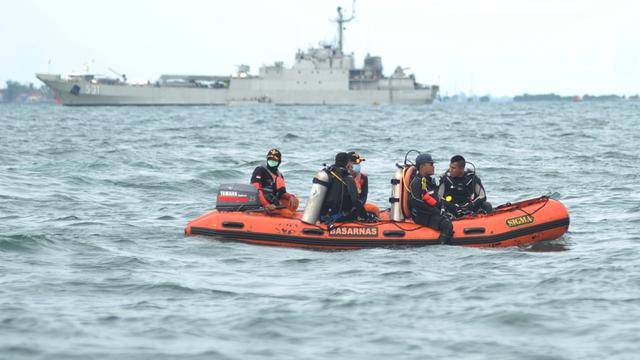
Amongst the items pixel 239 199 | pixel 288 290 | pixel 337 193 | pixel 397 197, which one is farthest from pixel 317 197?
pixel 288 290

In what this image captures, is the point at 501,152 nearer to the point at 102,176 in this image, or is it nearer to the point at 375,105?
the point at 102,176

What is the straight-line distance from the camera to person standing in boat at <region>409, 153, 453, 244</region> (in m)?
13.0

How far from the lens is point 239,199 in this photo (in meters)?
14.2

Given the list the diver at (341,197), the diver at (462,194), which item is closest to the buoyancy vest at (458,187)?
the diver at (462,194)

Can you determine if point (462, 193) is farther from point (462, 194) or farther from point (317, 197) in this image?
point (317, 197)

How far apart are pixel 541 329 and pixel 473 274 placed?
2.51 m

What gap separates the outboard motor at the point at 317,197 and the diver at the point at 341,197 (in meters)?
0.07

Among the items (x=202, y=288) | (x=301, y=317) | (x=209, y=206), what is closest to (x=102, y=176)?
(x=209, y=206)

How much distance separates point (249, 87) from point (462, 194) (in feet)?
369

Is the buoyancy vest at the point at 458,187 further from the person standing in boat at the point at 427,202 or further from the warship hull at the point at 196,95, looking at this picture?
the warship hull at the point at 196,95

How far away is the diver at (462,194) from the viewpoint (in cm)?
1374

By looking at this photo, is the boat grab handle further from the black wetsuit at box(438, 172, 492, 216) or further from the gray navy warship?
the gray navy warship

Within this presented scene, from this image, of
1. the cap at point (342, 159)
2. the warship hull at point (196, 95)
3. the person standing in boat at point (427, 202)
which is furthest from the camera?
the warship hull at point (196, 95)

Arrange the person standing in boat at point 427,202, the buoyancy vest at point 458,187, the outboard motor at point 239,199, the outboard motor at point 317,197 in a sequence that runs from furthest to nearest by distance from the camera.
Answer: the outboard motor at point 239,199 → the buoyancy vest at point 458,187 → the outboard motor at point 317,197 → the person standing in boat at point 427,202
